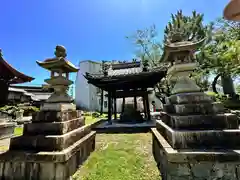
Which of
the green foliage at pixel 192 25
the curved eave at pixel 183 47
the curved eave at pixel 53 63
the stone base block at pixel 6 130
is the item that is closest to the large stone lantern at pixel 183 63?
the curved eave at pixel 183 47

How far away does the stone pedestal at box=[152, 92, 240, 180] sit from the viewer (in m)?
2.28

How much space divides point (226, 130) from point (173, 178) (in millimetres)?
1353

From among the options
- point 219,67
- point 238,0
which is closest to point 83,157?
point 238,0

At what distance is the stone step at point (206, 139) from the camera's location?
8.20ft

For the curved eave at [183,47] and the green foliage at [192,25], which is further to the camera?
the green foliage at [192,25]

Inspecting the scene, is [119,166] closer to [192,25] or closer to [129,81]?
[129,81]

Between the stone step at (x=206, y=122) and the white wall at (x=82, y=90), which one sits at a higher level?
the white wall at (x=82, y=90)

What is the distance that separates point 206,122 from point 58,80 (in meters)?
3.64

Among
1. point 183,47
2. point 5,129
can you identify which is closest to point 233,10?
point 183,47

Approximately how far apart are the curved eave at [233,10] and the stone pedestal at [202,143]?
1.77m

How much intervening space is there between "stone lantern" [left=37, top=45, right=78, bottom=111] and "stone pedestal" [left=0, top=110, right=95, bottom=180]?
9.4 inches

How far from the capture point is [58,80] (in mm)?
3641

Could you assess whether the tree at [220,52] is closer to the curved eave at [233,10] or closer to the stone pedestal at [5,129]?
the curved eave at [233,10]

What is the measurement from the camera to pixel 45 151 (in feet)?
8.95
